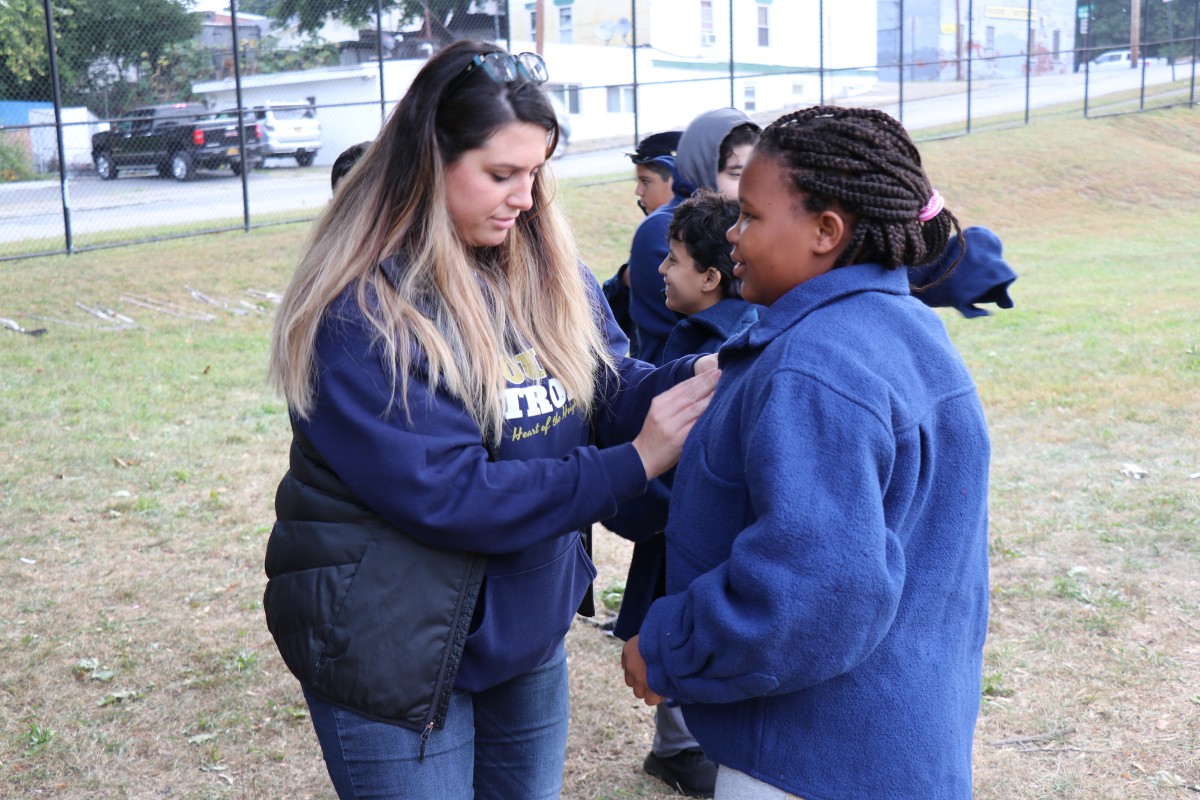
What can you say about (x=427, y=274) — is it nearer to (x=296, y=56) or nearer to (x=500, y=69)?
(x=500, y=69)

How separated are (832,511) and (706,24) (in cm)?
3029

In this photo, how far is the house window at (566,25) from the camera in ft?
A: 103

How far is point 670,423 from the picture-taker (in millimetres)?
1923

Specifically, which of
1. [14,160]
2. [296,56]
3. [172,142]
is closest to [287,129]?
[296,56]

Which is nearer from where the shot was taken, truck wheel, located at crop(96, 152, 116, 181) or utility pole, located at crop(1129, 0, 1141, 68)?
truck wheel, located at crop(96, 152, 116, 181)

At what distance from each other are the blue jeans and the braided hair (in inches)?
42.1

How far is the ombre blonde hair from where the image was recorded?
1869mm

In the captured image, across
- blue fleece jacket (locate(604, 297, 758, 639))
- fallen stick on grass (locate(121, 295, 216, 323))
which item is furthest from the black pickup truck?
blue fleece jacket (locate(604, 297, 758, 639))

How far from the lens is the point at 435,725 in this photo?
6.46ft

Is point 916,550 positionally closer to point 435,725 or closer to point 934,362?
point 934,362

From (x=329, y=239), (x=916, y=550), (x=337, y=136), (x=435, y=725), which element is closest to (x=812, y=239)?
(x=916, y=550)

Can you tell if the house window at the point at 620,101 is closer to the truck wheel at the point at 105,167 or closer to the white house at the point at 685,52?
the white house at the point at 685,52

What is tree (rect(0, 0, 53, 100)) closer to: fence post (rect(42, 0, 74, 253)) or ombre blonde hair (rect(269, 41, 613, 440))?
fence post (rect(42, 0, 74, 253))

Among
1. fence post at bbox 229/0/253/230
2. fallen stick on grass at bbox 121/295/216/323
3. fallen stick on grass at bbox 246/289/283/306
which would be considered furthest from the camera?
fence post at bbox 229/0/253/230
